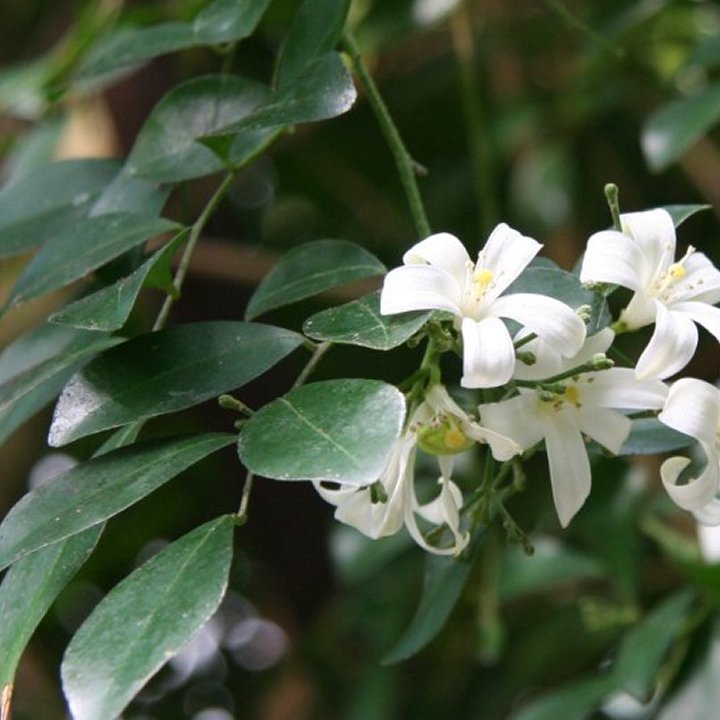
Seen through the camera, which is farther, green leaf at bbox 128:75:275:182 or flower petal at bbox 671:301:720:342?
green leaf at bbox 128:75:275:182

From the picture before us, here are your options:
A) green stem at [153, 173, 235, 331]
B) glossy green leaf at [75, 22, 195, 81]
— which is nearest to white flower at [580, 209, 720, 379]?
green stem at [153, 173, 235, 331]

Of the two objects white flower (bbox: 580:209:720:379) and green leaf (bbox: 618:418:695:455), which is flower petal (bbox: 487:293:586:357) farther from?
green leaf (bbox: 618:418:695:455)

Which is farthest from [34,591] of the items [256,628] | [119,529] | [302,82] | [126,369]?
[256,628]

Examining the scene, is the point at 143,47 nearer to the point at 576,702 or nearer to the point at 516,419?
the point at 516,419

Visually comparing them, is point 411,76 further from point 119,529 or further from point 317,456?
point 317,456

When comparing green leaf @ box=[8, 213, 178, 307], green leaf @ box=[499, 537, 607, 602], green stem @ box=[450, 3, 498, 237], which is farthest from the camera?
green stem @ box=[450, 3, 498, 237]

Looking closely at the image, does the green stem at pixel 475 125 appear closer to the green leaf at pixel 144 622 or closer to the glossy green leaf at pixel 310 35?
the glossy green leaf at pixel 310 35
